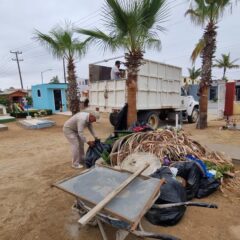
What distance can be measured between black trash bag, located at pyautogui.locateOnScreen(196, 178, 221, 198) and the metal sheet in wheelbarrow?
1353mm

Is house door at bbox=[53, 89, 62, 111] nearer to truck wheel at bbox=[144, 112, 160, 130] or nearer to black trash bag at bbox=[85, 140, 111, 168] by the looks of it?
truck wheel at bbox=[144, 112, 160, 130]

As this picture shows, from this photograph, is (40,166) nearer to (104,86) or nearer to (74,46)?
(104,86)

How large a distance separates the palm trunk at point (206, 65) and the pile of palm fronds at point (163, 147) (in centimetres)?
535

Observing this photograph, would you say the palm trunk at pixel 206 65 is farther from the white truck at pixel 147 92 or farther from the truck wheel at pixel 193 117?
the truck wheel at pixel 193 117

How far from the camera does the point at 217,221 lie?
9.27ft

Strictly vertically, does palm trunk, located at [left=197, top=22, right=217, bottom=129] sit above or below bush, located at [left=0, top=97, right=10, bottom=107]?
above

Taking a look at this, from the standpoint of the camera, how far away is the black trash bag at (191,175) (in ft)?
11.0

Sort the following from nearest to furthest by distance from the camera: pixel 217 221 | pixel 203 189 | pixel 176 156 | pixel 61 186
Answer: pixel 61 186 < pixel 217 221 < pixel 203 189 < pixel 176 156

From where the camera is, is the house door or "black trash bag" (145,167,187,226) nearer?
"black trash bag" (145,167,187,226)

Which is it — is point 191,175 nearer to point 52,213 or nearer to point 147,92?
point 52,213

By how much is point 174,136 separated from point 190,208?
1.77m

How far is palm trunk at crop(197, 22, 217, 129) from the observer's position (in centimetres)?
910

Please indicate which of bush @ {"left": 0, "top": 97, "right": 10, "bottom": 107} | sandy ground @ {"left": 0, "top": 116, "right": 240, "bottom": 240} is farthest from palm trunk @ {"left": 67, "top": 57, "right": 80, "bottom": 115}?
bush @ {"left": 0, "top": 97, "right": 10, "bottom": 107}

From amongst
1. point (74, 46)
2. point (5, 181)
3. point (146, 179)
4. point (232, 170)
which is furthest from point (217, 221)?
point (74, 46)
